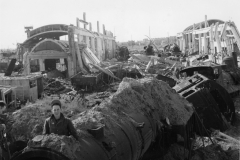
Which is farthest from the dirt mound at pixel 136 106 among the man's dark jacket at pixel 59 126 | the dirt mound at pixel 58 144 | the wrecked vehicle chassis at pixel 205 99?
the wrecked vehicle chassis at pixel 205 99

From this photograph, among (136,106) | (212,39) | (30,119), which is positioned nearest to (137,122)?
(136,106)

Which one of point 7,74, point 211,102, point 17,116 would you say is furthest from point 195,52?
point 17,116

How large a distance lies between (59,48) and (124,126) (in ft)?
66.9

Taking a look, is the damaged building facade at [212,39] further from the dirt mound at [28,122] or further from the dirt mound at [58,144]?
the dirt mound at [58,144]

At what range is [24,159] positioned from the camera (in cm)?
379

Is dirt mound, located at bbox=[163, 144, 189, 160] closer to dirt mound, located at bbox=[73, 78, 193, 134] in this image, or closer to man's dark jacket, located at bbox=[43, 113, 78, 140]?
dirt mound, located at bbox=[73, 78, 193, 134]

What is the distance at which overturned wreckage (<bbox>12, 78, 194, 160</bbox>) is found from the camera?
3998 millimetres

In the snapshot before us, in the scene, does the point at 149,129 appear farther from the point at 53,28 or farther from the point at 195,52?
the point at 195,52

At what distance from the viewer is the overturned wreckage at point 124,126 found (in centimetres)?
400

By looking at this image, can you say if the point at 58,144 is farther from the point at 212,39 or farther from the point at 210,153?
the point at 212,39

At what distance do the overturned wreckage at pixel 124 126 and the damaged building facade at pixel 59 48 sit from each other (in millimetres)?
16334

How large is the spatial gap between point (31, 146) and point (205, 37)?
36.2m

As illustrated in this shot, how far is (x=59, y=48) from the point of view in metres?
25.2

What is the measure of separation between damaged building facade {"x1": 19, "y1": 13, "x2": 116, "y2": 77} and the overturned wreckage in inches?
643
